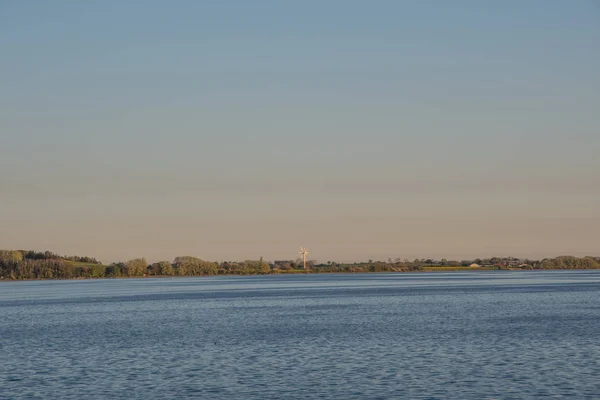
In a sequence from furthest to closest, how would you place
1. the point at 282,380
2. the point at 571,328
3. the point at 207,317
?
1. the point at 207,317
2. the point at 571,328
3. the point at 282,380

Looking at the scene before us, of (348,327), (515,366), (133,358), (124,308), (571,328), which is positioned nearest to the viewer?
(515,366)

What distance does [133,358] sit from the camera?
180 feet

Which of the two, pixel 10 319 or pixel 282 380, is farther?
pixel 10 319

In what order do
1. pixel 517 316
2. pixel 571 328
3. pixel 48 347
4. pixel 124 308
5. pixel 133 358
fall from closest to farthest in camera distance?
1. pixel 133 358
2. pixel 48 347
3. pixel 571 328
4. pixel 517 316
5. pixel 124 308

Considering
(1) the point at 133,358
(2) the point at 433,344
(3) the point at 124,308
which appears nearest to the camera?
(1) the point at 133,358

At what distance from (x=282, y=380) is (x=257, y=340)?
21257 millimetres

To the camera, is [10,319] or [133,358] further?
[10,319]

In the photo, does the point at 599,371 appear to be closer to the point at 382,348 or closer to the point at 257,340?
the point at 382,348

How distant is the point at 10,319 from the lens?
9838cm

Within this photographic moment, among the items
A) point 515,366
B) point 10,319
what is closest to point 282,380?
point 515,366

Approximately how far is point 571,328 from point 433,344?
17121mm

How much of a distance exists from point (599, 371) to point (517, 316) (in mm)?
42589

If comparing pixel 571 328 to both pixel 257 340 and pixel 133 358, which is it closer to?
pixel 257 340

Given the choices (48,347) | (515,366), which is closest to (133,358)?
(48,347)
